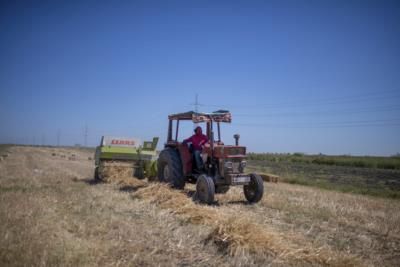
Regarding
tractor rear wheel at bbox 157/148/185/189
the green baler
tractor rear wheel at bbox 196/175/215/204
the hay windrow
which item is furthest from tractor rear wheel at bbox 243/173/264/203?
the green baler

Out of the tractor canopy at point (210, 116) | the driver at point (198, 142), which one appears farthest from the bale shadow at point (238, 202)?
the tractor canopy at point (210, 116)

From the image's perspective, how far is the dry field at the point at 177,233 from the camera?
4.26 meters

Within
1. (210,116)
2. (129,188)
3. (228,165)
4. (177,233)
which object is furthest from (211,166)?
(177,233)

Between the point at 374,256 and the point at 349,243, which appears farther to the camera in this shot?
the point at 349,243

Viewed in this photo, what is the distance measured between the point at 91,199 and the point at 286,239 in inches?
186

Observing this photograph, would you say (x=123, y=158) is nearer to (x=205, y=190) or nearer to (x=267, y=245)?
(x=205, y=190)

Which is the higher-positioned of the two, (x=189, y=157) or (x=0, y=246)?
(x=189, y=157)

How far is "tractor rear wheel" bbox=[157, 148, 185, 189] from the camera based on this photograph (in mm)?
9578

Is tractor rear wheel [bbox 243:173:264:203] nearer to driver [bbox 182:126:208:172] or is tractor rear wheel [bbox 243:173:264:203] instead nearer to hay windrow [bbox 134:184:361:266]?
driver [bbox 182:126:208:172]

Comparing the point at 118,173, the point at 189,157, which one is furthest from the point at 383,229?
the point at 118,173

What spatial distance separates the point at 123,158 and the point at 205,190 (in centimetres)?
497

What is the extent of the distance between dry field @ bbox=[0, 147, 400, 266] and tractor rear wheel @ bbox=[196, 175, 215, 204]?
359 millimetres

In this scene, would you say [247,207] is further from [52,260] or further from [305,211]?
[52,260]

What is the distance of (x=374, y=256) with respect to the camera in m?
4.91
